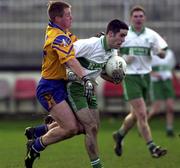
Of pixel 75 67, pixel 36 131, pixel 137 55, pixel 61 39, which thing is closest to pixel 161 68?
pixel 137 55

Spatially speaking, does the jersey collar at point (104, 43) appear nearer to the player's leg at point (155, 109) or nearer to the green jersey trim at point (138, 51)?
the green jersey trim at point (138, 51)

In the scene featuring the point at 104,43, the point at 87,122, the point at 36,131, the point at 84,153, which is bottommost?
the point at 84,153

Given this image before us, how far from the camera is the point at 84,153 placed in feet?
44.1

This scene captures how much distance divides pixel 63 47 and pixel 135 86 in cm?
394

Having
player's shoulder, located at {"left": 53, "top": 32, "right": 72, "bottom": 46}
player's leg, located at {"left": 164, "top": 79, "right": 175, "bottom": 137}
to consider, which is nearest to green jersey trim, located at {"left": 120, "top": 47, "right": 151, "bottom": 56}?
player's shoulder, located at {"left": 53, "top": 32, "right": 72, "bottom": 46}

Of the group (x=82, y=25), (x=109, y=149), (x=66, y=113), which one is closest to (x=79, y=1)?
(x=82, y=25)

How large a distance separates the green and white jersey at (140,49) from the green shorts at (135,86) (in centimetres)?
10

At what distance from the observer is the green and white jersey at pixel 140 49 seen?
13602 mm

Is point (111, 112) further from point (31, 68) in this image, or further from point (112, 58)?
point (112, 58)

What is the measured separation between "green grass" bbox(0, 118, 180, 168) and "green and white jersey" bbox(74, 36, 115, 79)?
5.97 ft

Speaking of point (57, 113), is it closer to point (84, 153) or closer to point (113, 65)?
point (113, 65)

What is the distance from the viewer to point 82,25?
75.9 feet

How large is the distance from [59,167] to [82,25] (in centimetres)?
1214

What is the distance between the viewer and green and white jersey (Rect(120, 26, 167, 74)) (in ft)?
44.6
